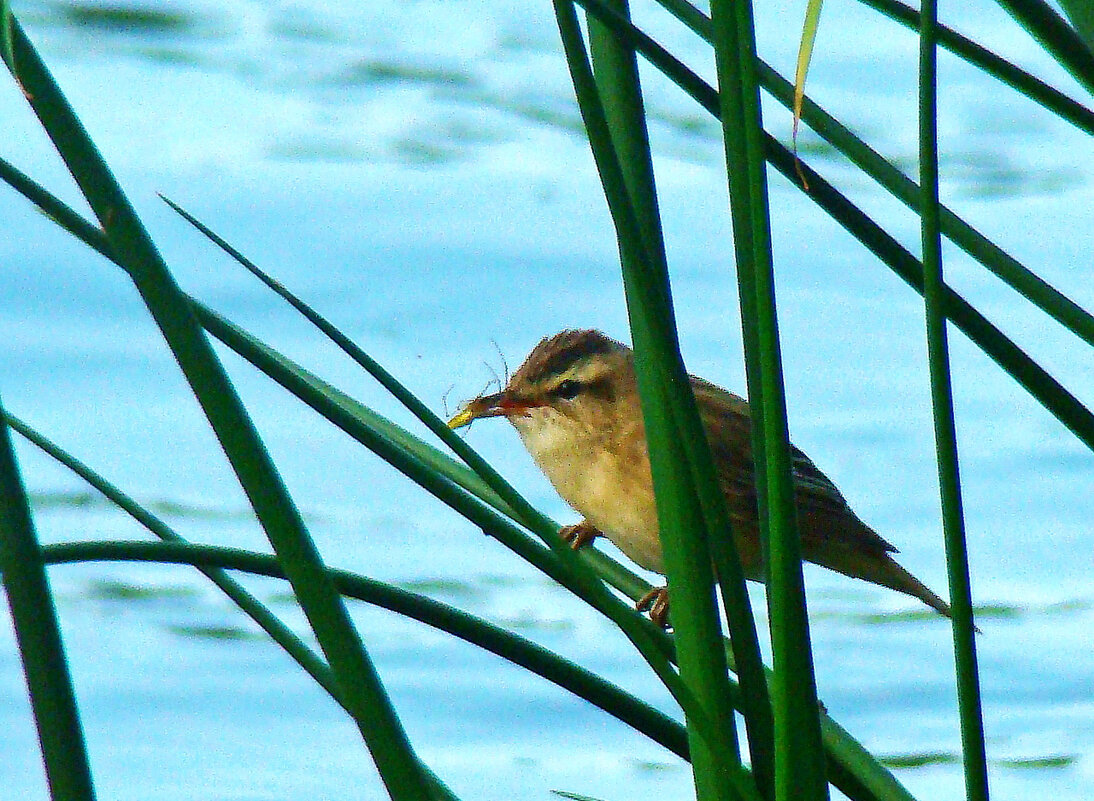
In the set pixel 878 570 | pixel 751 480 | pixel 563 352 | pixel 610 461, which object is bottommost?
pixel 878 570

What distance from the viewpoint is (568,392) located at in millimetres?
3584

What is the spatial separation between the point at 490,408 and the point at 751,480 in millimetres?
721

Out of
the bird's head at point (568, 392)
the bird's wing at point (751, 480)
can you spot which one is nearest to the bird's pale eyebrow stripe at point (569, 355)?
the bird's head at point (568, 392)

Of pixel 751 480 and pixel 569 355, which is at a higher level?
pixel 569 355

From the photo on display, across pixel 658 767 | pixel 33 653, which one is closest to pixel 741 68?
pixel 33 653

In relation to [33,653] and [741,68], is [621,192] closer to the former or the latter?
[741,68]

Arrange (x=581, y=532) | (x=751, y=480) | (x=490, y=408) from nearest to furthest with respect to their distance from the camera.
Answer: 1. (x=490, y=408)
2. (x=581, y=532)
3. (x=751, y=480)

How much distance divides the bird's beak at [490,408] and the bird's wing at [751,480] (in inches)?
15.0

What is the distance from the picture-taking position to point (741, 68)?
1.24 metres

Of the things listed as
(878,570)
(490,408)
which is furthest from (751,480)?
(490,408)

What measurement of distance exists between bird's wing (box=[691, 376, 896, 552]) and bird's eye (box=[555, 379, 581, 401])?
29 centimetres

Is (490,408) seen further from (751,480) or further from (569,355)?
(751,480)

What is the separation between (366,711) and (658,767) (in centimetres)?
340

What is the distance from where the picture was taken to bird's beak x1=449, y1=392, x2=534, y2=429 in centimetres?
324
